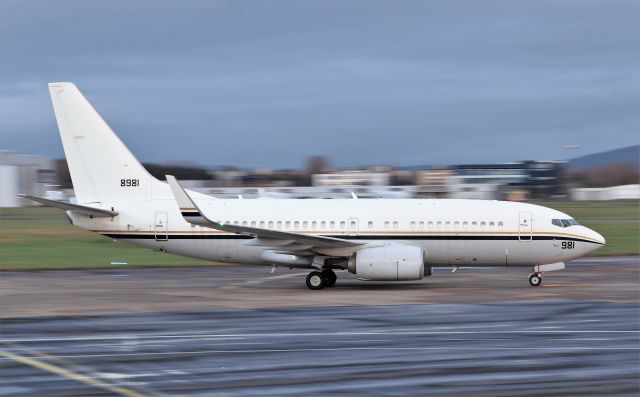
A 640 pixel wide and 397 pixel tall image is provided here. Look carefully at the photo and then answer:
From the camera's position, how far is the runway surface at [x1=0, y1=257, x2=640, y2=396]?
13.8 m

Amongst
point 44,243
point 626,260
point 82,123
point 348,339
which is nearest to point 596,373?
point 348,339

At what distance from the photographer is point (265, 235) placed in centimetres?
2870

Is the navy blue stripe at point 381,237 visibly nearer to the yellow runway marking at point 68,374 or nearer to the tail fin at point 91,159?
the tail fin at point 91,159

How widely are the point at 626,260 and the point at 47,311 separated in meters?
29.4

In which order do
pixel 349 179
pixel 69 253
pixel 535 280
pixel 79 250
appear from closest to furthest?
pixel 535 280 < pixel 69 253 < pixel 79 250 < pixel 349 179

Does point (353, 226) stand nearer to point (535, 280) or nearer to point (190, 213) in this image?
point (190, 213)

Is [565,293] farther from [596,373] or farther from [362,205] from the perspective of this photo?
[596,373]

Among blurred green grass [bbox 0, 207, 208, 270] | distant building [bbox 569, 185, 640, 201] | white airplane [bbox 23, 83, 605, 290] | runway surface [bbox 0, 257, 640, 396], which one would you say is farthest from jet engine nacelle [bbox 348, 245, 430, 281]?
distant building [bbox 569, 185, 640, 201]

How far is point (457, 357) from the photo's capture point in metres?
16.1

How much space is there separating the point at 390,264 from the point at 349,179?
150946mm

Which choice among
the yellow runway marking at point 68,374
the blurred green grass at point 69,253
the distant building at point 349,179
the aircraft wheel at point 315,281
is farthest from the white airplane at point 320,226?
the distant building at point 349,179

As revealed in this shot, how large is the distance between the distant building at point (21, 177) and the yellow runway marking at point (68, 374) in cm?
11296

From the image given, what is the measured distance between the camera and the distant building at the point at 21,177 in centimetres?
12950

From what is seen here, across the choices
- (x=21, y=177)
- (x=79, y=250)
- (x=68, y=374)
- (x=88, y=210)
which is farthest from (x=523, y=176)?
(x=68, y=374)
